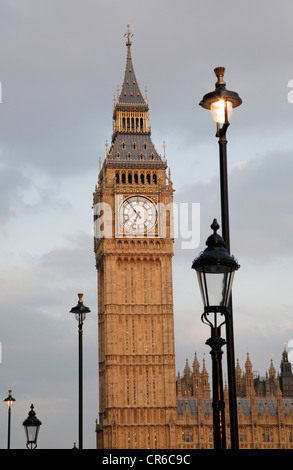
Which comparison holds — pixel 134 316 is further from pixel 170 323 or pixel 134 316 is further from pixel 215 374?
pixel 215 374

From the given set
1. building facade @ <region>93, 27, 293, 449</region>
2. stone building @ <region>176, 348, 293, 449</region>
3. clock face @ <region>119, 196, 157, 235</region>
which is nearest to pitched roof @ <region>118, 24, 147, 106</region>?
building facade @ <region>93, 27, 293, 449</region>

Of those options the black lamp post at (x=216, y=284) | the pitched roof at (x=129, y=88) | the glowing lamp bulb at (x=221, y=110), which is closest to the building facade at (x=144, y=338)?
the pitched roof at (x=129, y=88)

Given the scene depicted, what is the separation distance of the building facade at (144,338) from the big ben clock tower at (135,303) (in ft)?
0.31

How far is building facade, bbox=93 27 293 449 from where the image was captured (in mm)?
83250

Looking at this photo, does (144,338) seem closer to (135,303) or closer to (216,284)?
(135,303)

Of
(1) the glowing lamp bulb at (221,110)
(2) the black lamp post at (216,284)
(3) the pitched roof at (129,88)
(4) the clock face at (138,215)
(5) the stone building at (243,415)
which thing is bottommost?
(2) the black lamp post at (216,284)

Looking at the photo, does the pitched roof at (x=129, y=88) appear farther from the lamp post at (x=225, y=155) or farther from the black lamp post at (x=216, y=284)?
Result: the black lamp post at (x=216, y=284)

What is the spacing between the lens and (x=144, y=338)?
85.1 m

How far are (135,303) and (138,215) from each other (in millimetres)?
8564

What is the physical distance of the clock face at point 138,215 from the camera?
8688 centimetres

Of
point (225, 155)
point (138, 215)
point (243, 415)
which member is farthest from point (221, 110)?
point (243, 415)

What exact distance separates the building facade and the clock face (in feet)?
0.32
